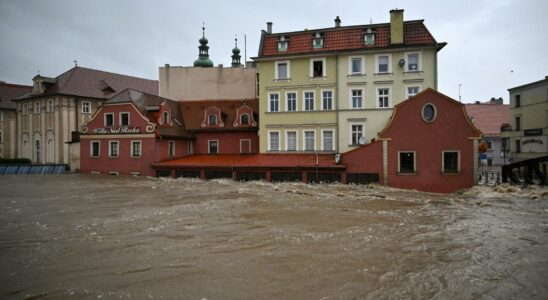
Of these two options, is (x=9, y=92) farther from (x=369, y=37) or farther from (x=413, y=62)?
(x=413, y=62)

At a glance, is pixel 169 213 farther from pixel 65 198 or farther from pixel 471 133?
pixel 471 133

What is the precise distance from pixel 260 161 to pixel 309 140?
502 centimetres

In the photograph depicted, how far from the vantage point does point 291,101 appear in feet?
105

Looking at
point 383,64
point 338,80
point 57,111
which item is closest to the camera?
point 383,64

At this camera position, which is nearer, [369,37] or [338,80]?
[369,37]

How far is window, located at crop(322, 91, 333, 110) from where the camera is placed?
31.0m

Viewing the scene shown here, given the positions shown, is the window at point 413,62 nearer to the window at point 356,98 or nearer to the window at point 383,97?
the window at point 383,97

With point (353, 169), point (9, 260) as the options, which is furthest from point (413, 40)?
point (9, 260)

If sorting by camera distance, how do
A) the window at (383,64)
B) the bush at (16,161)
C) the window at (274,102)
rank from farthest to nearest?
the bush at (16,161)
the window at (274,102)
the window at (383,64)

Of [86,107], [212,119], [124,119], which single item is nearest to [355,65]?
[212,119]

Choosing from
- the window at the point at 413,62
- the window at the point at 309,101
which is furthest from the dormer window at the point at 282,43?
the window at the point at 413,62

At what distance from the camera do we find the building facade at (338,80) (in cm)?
2936

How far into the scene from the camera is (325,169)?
87.1ft

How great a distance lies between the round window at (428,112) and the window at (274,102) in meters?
12.3
